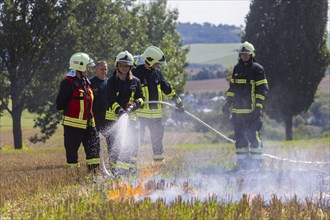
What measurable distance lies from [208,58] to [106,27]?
16135cm

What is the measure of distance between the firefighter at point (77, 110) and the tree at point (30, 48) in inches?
669

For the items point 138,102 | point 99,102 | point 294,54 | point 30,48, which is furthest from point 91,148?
point 294,54

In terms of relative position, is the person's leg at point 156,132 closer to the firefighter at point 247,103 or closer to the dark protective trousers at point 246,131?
the firefighter at point 247,103

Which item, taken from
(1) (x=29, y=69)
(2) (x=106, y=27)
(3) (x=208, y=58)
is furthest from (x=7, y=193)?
(3) (x=208, y=58)

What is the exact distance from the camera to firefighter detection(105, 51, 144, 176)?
9727 mm

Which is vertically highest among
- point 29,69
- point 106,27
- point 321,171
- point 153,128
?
point 106,27

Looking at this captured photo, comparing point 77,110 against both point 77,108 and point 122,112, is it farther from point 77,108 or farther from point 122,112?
point 122,112

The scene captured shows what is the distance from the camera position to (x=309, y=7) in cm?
3709

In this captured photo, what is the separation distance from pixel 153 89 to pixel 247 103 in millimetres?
1911

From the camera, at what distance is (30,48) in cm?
2705

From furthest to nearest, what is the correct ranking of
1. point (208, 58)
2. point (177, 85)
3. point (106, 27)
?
point (208, 58)
point (177, 85)
point (106, 27)

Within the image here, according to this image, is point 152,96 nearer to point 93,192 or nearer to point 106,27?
point 93,192

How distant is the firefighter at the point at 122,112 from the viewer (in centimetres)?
973

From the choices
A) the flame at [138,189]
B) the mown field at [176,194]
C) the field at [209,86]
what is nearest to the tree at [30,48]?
the mown field at [176,194]
